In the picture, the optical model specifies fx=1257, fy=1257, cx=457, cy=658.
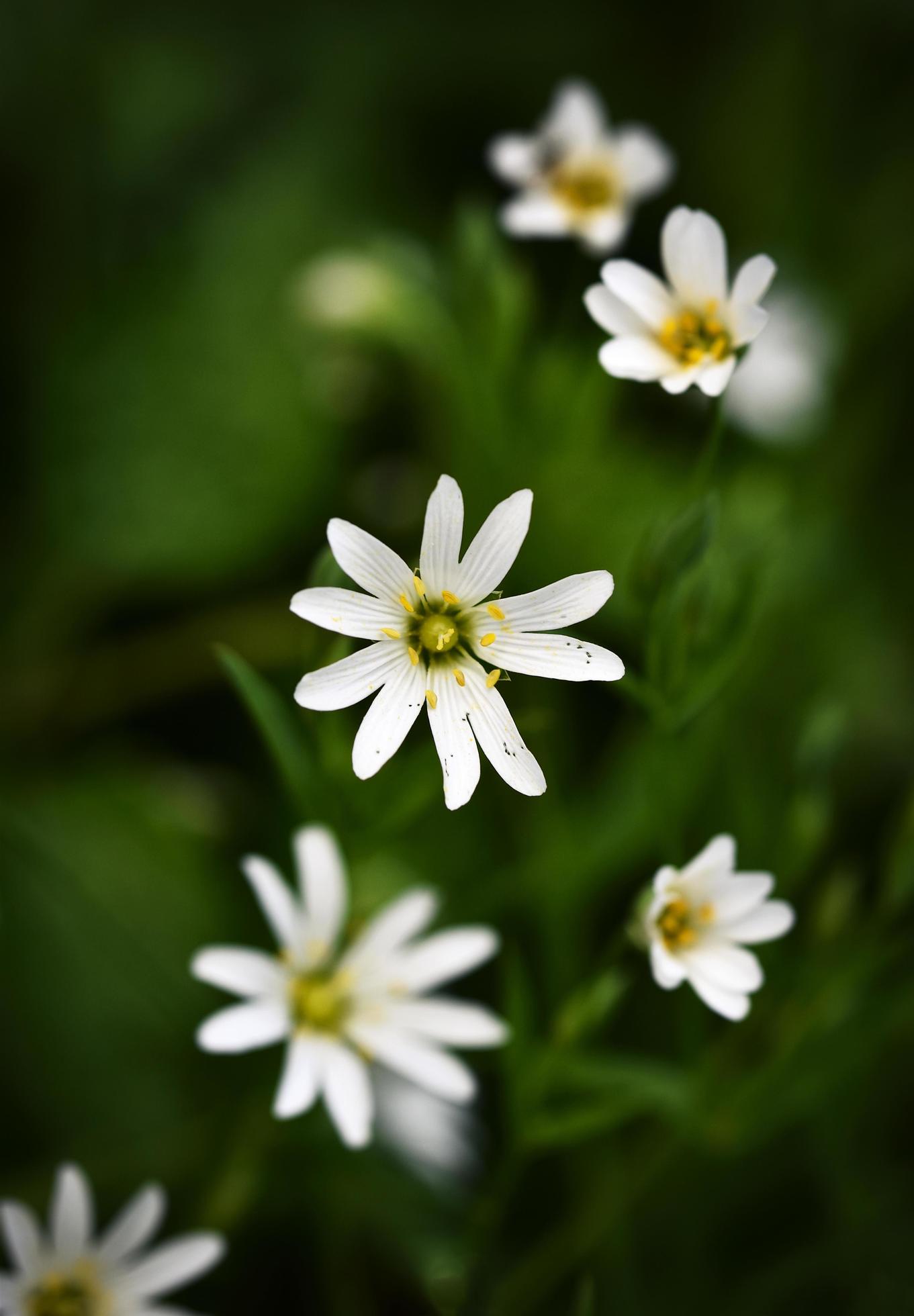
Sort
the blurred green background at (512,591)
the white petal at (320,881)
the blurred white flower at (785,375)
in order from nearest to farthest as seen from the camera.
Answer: the white petal at (320,881), the blurred green background at (512,591), the blurred white flower at (785,375)

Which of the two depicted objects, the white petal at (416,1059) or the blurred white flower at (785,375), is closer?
the white petal at (416,1059)

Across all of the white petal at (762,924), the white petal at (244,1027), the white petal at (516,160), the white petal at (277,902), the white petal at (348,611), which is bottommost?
the white petal at (762,924)

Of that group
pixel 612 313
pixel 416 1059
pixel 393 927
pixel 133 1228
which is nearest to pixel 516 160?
pixel 612 313

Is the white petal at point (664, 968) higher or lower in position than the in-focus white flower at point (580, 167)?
lower

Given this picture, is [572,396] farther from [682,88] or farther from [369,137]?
[682,88]

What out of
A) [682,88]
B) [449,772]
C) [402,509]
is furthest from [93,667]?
[682,88]

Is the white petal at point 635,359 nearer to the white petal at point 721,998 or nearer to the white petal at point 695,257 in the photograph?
the white petal at point 695,257

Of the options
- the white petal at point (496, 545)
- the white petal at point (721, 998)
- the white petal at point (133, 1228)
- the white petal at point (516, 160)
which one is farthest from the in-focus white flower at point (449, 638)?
the white petal at point (516, 160)
